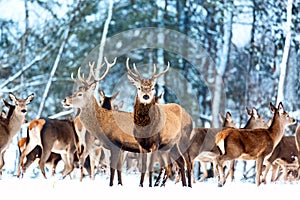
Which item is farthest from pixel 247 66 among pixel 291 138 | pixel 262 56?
pixel 291 138

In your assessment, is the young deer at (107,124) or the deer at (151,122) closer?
the deer at (151,122)

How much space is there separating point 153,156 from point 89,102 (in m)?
Answer: 1.55

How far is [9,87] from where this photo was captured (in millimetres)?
25234

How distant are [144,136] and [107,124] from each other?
45.6 inches

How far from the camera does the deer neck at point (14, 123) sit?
12.8 meters

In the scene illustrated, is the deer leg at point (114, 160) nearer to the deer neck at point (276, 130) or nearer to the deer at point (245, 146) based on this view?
the deer at point (245, 146)

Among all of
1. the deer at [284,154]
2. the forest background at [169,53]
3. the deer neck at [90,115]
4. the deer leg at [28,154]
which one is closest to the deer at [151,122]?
the deer neck at [90,115]

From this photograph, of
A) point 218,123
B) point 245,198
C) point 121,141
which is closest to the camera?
point 245,198

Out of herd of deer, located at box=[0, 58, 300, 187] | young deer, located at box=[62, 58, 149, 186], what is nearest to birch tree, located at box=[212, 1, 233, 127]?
herd of deer, located at box=[0, 58, 300, 187]

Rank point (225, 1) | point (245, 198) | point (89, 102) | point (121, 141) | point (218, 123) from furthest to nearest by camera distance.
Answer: point (225, 1) < point (218, 123) < point (89, 102) < point (121, 141) < point (245, 198)

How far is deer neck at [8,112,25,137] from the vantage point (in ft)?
41.8

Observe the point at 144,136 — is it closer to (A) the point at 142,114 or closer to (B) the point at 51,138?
(A) the point at 142,114

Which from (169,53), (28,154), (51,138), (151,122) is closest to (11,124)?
(51,138)

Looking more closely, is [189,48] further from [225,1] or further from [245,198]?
[245,198]
